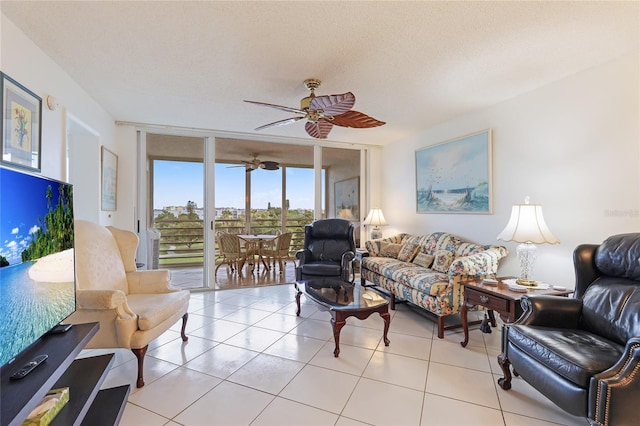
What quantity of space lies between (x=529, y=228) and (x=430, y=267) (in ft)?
4.51

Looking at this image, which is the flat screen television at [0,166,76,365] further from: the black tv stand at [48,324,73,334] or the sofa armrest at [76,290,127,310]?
the sofa armrest at [76,290,127,310]

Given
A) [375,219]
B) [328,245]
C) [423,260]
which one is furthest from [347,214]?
[423,260]

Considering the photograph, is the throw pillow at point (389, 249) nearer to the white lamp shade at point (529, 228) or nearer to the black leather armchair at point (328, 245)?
the black leather armchair at point (328, 245)

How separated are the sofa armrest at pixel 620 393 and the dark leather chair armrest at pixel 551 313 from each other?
0.56 meters

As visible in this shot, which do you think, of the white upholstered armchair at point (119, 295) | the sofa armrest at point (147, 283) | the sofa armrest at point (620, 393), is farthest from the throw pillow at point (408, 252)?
the sofa armrest at point (147, 283)

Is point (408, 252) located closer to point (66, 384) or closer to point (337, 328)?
point (337, 328)

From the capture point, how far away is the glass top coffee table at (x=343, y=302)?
240 cm

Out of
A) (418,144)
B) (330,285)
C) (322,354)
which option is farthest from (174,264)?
(418,144)

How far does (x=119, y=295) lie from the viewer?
78.2 inches

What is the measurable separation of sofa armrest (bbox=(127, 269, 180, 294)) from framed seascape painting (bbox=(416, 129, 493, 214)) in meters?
3.51

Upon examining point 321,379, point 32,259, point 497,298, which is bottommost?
point 321,379

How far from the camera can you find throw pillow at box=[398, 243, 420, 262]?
4.04 m

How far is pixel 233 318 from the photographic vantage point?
3.24m

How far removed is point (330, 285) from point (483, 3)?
8.73 feet
